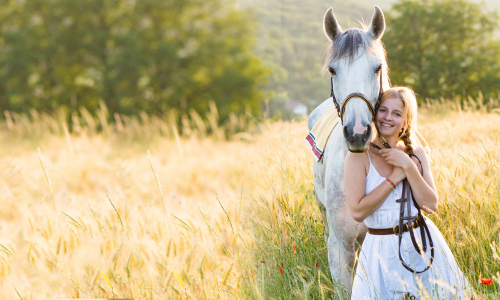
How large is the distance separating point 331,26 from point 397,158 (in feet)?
2.62

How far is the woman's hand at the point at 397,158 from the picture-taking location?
1624 millimetres

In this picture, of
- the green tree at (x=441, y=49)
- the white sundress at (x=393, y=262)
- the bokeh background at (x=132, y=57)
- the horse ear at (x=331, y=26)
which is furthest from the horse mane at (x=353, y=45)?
the bokeh background at (x=132, y=57)

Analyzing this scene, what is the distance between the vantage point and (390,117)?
1.70 metres

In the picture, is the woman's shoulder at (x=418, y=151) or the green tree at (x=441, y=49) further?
the green tree at (x=441, y=49)

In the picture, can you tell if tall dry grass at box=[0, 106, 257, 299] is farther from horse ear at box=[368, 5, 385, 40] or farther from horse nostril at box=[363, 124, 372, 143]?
horse ear at box=[368, 5, 385, 40]

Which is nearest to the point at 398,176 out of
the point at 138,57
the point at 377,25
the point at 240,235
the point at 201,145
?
the point at 377,25

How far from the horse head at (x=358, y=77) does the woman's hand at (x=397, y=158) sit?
0.18m

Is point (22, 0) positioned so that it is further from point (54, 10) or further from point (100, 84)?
point (100, 84)

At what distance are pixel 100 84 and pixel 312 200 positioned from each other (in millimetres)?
9706

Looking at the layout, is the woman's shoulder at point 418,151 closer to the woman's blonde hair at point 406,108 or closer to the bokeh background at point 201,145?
the woman's blonde hair at point 406,108

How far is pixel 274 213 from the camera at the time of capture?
2.77 metres

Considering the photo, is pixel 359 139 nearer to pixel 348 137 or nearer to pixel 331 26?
pixel 348 137

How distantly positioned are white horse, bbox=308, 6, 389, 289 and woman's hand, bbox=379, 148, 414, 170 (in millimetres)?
181

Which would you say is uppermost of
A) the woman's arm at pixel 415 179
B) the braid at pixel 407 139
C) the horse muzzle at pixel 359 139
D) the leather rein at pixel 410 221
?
the horse muzzle at pixel 359 139
